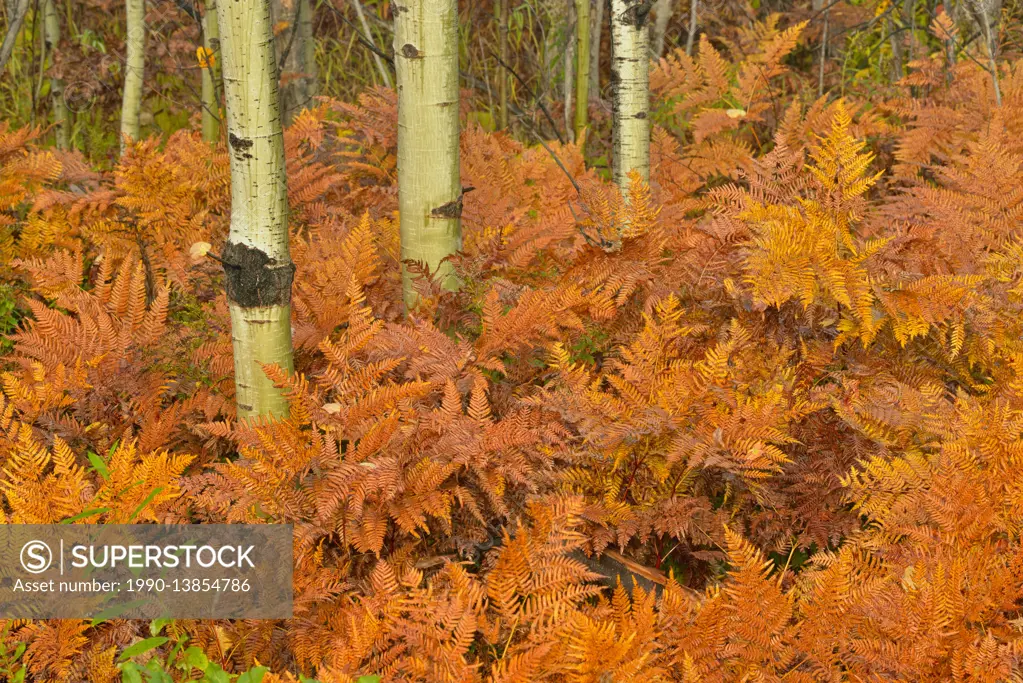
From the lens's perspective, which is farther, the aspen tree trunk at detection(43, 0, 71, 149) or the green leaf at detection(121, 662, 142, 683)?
the aspen tree trunk at detection(43, 0, 71, 149)

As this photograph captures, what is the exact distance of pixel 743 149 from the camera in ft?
14.2

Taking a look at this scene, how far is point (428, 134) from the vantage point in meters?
2.88

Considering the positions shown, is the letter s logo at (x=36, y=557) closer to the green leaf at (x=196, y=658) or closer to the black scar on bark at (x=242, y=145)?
the green leaf at (x=196, y=658)

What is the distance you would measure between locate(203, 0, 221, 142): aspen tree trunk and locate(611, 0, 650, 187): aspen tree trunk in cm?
198

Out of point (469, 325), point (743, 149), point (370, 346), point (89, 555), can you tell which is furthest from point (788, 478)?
point (743, 149)

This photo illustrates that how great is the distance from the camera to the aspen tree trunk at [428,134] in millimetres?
2797

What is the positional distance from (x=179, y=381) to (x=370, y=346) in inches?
25.1

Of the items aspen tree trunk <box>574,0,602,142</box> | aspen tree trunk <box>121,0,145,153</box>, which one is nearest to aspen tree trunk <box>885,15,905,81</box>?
aspen tree trunk <box>574,0,602,142</box>

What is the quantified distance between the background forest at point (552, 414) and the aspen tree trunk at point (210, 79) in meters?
0.86

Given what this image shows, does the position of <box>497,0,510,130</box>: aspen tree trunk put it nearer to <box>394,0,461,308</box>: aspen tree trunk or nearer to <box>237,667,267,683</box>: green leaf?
<box>394,0,461,308</box>: aspen tree trunk

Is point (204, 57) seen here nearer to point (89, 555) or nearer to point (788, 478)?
point (89, 555)

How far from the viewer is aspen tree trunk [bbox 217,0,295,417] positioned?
225cm

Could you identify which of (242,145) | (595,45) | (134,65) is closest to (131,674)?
(242,145)
